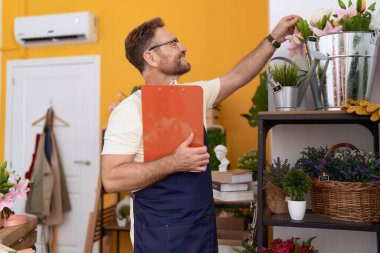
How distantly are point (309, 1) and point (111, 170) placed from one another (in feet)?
3.46

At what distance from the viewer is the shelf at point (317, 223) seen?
3.86ft

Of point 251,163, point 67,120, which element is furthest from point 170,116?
point 67,120

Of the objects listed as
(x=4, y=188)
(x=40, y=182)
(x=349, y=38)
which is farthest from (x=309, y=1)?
(x=40, y=182)

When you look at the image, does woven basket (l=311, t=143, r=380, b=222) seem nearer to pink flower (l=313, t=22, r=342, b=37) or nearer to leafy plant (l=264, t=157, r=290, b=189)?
leafy plant (l=264, t=157, r=290, b=189)

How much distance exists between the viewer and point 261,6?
11.1 feet

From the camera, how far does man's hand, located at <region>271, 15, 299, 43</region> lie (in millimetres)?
1436

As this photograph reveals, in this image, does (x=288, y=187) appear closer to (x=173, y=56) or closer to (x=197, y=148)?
(x=197, y=148)

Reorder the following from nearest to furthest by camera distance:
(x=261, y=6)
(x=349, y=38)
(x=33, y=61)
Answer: (x=349, y=38), (x=261, y=6), (x=33, y=61)

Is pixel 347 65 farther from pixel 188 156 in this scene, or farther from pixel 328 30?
pixel 188 156

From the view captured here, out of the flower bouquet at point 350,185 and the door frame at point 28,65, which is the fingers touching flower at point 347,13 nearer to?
the flower bouquet at point 350,185

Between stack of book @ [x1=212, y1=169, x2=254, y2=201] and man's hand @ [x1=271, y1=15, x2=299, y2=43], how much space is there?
0.72 m

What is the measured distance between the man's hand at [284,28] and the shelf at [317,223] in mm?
664

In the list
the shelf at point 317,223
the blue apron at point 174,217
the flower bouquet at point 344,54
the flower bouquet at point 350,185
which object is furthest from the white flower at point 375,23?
the blue apron at point 174,217

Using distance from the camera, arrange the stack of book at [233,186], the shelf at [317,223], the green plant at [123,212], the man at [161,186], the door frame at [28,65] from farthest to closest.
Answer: the door frame at [28,65] < the green plant at [123,212] < the stack of book at [233,186] < the man at [161,186] < the shelf at [317,223]
